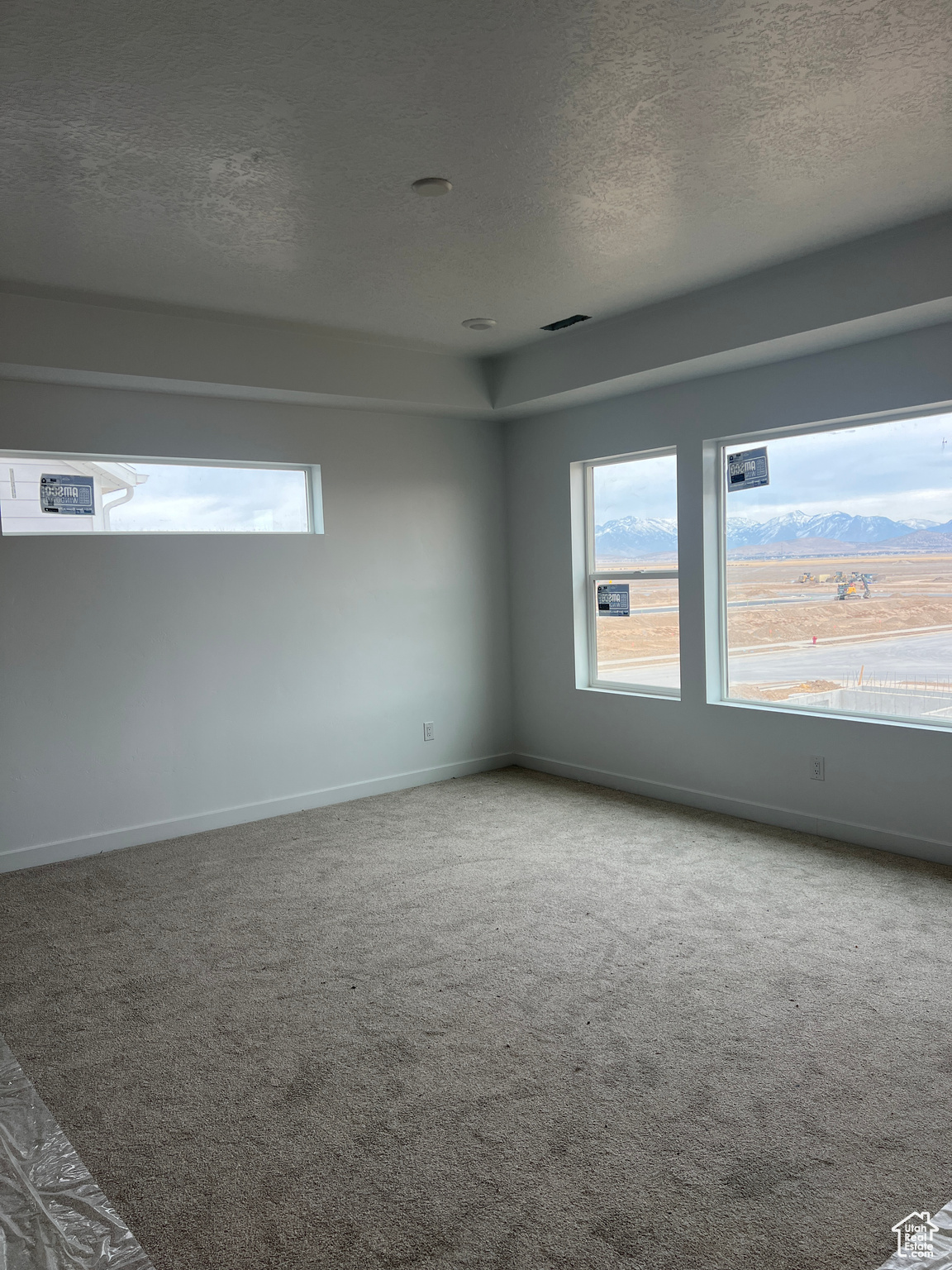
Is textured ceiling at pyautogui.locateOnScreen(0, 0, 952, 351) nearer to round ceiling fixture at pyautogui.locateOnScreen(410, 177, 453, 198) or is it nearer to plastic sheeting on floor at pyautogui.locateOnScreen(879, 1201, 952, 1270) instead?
round ceiling fixture at pyautogui.locateOnScreen(410, 177, 453, 198)

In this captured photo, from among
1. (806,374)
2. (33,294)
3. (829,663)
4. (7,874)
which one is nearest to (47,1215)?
(7,874)

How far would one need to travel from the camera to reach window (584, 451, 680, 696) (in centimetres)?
512

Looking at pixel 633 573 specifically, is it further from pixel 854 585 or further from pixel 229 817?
pixel 229 817

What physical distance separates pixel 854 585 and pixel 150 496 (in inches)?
144

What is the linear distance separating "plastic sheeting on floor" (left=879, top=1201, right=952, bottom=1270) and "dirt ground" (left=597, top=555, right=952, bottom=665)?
278 cm

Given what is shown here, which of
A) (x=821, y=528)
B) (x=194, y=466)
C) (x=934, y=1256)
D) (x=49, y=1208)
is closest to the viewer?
(x=934, y=1256)

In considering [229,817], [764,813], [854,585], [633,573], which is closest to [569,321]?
[633,573]

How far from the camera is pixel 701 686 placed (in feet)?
16.0

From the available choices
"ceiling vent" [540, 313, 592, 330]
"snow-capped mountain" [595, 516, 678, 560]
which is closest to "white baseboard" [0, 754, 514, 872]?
"snow-capped mountain" [595, 516, 678, 560]

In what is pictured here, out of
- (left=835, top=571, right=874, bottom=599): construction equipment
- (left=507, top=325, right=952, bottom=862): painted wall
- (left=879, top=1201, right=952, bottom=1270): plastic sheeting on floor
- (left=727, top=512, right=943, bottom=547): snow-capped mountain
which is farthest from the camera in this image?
(left=835, top=571, right=874, bottom=599): construction equipment

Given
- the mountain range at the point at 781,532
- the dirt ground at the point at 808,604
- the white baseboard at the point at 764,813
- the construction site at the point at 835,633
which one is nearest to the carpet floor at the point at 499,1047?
the white baseboard at the point at 764,813

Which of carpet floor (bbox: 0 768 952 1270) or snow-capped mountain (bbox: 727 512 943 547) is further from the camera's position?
snow-capped mountain (bbox: 727 512 943 547)

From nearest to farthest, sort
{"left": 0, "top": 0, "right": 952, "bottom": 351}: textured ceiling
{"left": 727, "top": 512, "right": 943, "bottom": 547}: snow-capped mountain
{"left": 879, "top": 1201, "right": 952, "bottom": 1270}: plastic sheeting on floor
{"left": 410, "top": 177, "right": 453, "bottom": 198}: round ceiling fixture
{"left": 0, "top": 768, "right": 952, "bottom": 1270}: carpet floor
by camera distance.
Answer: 1. {"left": 879, "top": 1201, "right": 952, "bottom": 1270}: plastic sheeting on floor
2. {"left": 0, "top": 768, "right": 952, "bottom": 1270}: carpet floor
3. {"left": 0, "top": 0, "right": 952, "bottom": 351}: textured ceiling
4. {"left": 410, "top": 177, "right": 453, "bottom": 198}: round ceiling fixture
5. {"left": 727, "top": 512, "right": 943, "bottom": 547}: snow-capped mountain

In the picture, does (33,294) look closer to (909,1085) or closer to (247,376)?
(247,376)
